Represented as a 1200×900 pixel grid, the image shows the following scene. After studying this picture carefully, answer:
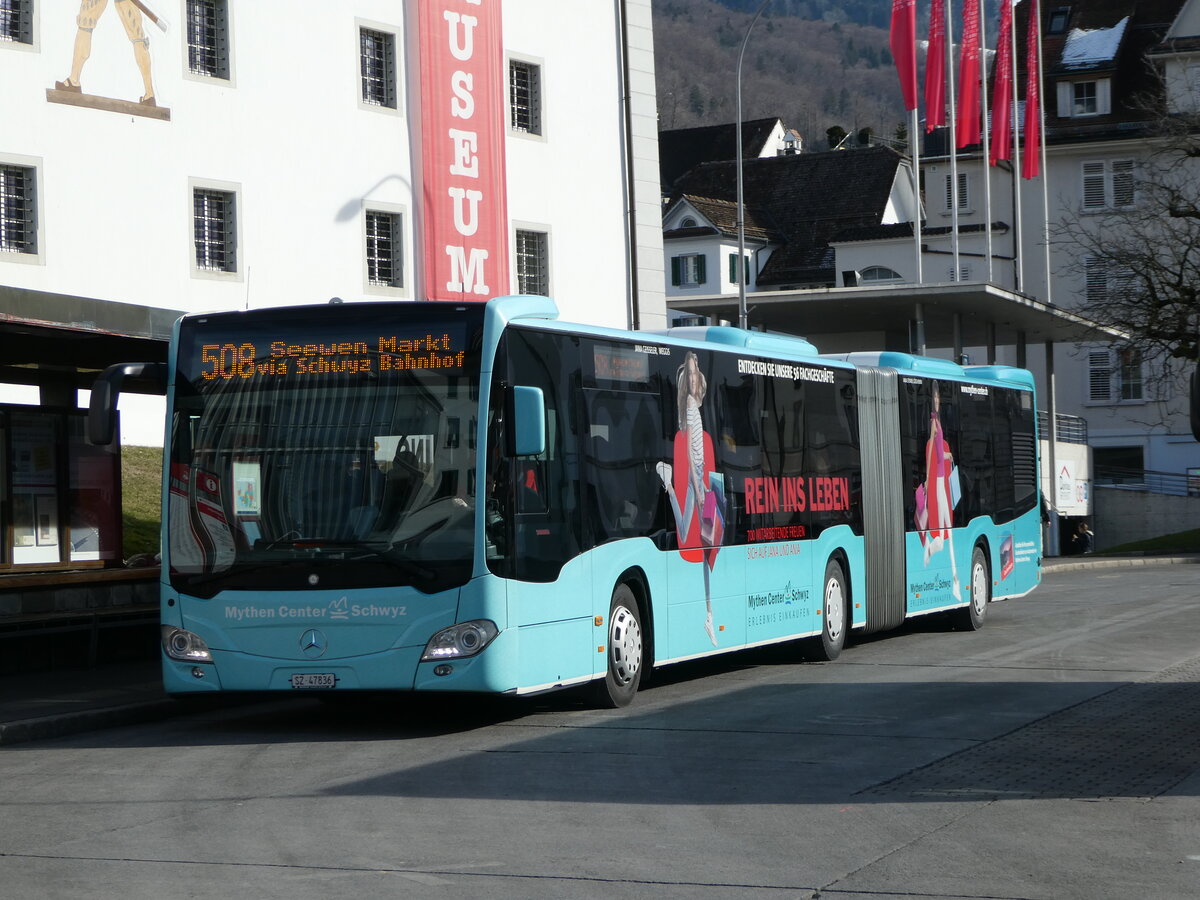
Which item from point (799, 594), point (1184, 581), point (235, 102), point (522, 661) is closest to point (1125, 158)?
point (1184, 581)

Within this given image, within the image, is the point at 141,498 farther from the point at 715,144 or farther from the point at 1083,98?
the point at 715,144

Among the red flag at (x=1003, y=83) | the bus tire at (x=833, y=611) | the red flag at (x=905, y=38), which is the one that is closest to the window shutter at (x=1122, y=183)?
the red flag at (x=1003, y=83)

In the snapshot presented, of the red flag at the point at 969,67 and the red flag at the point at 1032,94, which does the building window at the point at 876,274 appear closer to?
the red flag at the point at 1032,94

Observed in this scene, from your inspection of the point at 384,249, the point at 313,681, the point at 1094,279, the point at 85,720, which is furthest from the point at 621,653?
the point at 1094,279

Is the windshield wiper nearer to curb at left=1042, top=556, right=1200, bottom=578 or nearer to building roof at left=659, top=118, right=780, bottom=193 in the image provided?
curb at left=1042, top=556, right=1200, bottom=578

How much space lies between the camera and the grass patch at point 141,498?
86.7ft

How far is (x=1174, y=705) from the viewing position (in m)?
13.8

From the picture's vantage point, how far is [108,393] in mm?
12852

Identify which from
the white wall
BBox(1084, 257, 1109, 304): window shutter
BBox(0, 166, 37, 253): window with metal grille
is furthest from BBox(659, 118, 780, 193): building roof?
BBox(0, 166, 37, 253): window with metal grille

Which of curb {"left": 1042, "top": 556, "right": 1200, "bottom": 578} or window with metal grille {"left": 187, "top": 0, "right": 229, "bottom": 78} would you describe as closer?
window with metal grille {"left": 187, "top": 0, "right": 229, "bottom": 78}

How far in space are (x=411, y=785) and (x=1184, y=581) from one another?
2622 centimetres

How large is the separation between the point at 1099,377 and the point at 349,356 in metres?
62.9

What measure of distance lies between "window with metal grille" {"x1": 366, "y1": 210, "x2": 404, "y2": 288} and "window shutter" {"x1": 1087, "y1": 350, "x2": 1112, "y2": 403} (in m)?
42.4

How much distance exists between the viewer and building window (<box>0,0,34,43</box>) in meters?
28.8
